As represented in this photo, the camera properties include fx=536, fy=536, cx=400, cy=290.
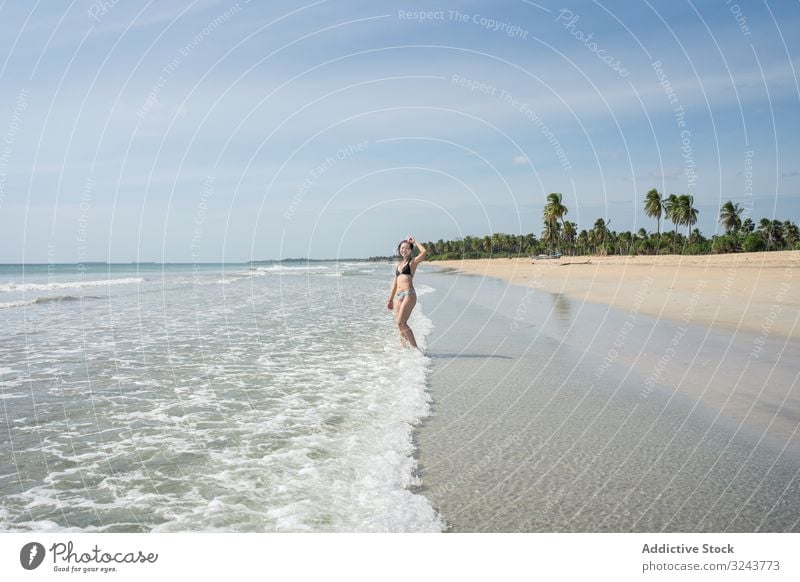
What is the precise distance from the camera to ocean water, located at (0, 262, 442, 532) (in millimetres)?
5273

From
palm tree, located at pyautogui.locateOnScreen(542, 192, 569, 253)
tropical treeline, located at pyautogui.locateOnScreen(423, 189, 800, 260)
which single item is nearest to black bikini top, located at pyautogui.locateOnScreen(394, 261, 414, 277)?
tropical treeline, located at pyautogui.locateOnScreen(423, 189, 800, 260)

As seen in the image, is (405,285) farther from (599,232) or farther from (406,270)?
(599,232)

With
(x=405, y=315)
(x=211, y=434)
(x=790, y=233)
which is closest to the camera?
(x=211, y=434)

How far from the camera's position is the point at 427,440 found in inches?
288

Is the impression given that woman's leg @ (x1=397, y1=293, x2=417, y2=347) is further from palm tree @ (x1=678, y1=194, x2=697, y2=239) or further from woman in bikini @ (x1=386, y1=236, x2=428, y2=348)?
palm tree @ (x1=678, y1=194, x2=697, y2=239)

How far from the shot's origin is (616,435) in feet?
24.3

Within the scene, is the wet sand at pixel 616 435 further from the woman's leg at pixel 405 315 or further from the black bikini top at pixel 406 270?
the black bikini top at pixel 406 270

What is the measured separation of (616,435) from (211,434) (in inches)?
223

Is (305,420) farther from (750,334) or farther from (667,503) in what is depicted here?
(750,334)

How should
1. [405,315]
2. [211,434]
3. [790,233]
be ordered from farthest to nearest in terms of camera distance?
1. [790,233]
2. [405,315]
3. [211,434]

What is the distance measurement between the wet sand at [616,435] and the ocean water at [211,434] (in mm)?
669

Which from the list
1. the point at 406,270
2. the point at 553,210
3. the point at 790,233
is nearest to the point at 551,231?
the point at 553,210
